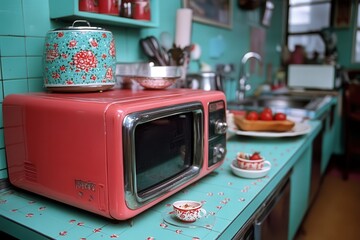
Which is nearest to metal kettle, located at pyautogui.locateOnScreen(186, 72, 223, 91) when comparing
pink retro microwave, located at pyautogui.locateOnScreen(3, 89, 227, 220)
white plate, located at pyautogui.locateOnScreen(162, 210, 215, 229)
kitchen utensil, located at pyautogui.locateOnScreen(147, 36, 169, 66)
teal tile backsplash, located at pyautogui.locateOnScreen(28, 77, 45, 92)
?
kitchen utensil, located at pyautogui.locateOnScreen(147, 36, 169, 66)

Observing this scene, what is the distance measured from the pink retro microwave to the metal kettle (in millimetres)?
697

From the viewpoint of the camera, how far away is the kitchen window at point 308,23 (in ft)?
13.5

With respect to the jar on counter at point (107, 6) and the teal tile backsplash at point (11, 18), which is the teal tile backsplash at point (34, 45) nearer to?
the teal tile backsplash at point (11, 18)

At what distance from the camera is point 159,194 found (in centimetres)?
87

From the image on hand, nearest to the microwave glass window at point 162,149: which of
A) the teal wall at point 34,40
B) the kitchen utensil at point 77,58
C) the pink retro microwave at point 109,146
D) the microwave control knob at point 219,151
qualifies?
the pink retro microwave at point 109,146

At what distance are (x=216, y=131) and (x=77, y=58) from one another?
1.58 ft

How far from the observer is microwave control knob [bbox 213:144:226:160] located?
3.67 ft

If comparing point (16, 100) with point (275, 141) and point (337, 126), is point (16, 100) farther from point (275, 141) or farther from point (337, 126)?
point (337, 126)

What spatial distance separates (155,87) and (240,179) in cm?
42

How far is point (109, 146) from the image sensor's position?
0.73 meters

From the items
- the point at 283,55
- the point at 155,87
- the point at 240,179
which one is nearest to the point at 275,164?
the point at 240,179

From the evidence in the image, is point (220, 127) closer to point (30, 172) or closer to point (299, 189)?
point (30, 172)

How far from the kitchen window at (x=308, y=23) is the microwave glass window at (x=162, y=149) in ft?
11.7

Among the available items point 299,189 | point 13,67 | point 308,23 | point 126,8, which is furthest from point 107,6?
point 308,23
